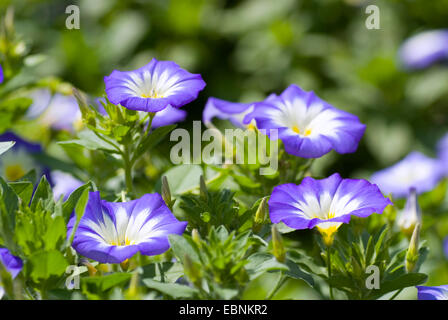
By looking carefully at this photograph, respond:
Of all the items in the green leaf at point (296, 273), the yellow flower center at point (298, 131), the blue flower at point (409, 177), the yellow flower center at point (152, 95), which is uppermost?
the yellow flower center at point (152, 95)

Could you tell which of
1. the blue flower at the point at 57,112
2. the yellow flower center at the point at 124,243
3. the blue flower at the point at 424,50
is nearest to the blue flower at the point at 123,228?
the yellow flower center at the point at 124,243

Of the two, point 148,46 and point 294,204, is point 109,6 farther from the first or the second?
point 294,204

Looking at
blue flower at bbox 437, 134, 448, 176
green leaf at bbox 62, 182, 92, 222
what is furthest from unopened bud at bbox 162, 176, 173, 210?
blue flower at bbox 437, 134, 448, 176

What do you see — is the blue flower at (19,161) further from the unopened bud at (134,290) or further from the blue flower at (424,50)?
the blue flower at (424,50)

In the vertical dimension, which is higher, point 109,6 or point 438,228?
point 109,6

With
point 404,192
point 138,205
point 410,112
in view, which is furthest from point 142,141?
point 410,112

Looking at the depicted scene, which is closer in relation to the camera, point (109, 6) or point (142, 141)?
point (142, 141)

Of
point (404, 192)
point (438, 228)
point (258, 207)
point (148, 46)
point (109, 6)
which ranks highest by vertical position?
point (109, 6)
